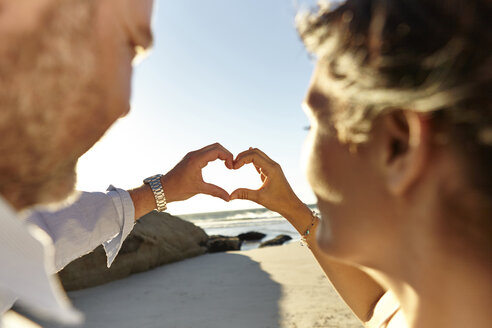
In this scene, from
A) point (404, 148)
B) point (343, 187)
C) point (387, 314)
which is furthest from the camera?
point (387, 314)

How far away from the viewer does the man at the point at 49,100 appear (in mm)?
921

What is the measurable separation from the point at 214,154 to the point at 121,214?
0.80 metres

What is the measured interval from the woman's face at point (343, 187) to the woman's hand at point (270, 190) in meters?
1.01

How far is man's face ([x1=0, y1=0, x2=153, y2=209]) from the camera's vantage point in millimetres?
918

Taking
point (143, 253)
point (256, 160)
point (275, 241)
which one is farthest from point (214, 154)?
point (275, 241)

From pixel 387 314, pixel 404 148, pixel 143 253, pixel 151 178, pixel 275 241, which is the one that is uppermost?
pixel 404 148

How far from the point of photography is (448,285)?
1.02 metres

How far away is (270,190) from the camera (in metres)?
2.35

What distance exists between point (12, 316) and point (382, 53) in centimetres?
161

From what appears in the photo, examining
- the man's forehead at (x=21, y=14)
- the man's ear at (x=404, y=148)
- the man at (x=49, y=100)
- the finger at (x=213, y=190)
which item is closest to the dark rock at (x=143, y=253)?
the finger at (x=213, y=190)

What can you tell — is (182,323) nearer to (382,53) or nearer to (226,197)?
(226,197)

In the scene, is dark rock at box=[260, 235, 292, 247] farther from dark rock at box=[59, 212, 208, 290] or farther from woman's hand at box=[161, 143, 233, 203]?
woman's hand at box=[161, 143, 233, 203]

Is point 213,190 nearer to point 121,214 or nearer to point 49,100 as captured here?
point 121,214

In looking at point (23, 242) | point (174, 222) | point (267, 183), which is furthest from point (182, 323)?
point (174, 222)
